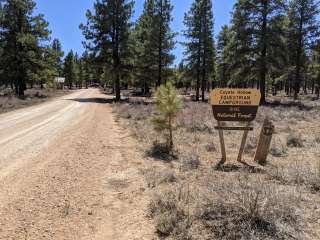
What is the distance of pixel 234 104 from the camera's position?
9.34m

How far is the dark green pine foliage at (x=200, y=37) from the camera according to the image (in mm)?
41344

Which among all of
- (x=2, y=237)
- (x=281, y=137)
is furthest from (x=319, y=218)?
(x=281, y=137)

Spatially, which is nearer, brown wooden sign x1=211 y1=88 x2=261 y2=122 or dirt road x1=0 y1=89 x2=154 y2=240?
dirt road x1=0 y1=89 x2=154 y2=240

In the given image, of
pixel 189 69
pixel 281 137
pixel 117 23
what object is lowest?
pixel 281 137

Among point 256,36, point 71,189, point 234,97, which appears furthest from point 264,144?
point 256,36

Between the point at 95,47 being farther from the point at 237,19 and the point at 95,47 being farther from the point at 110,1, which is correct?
the point at 237,19

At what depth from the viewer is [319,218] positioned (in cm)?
517

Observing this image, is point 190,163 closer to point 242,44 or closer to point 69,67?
point 242,44

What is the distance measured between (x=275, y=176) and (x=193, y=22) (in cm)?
3642

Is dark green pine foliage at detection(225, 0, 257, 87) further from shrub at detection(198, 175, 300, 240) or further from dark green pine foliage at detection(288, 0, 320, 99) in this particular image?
shrub at detection(198, 175, 300, 240)

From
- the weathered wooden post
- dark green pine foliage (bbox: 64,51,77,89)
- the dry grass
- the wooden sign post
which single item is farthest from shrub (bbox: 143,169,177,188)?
dark green pine foliage (bbox: 64,51,77,89)

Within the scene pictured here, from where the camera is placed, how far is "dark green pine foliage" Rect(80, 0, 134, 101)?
35.8m

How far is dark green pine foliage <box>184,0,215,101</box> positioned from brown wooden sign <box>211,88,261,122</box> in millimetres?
32682

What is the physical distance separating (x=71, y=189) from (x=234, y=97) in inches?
194
